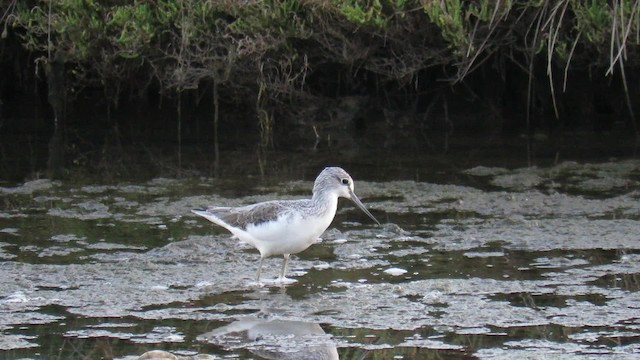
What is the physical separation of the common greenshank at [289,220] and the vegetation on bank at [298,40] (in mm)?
4923

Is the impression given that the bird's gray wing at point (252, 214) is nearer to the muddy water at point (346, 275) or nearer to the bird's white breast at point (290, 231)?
the bird's white breast at point (290, 231)

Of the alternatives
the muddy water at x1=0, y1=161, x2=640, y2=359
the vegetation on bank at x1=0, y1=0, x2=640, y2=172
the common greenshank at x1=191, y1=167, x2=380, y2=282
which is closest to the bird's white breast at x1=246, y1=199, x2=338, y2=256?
the common greenshank at x1=191, y1=167, x2=380, y2=282

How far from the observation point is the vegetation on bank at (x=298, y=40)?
43.9 feet

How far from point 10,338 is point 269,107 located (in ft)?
30.8

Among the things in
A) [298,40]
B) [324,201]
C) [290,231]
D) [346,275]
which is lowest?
[346,275]

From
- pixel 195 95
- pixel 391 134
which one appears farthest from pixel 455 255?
pixel 195 95

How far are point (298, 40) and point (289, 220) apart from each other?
7.08 m

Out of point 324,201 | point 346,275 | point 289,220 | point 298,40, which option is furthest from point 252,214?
point 298,40

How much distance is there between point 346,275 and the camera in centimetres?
841

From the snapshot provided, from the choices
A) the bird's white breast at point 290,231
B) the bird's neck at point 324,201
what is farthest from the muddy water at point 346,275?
the bird's neck at point 324,201

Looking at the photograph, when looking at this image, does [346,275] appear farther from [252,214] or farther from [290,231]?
[252,214]

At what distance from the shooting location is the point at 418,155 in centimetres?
1370

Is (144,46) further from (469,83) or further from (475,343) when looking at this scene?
(475,343)

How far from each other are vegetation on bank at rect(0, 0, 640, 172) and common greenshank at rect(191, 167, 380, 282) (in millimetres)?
4923
